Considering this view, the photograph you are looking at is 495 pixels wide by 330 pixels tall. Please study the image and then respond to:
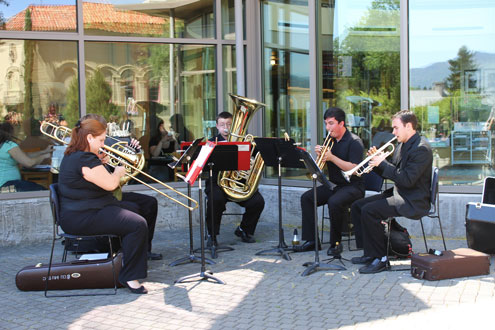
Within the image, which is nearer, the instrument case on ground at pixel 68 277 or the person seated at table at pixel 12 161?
the instrument case on ground at pixel 68 277

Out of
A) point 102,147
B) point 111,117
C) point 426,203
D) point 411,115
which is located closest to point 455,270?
point 426,203

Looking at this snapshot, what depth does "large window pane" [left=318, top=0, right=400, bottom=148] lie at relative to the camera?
23.5 feet

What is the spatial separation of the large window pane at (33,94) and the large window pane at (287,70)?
8.84 ft

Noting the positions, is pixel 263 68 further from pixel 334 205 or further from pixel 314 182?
pixel 314 182

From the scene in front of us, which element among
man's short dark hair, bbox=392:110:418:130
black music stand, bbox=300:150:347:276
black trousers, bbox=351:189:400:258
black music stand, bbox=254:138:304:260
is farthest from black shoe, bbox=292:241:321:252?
man's short dark hair, bbox=392:110:418:130

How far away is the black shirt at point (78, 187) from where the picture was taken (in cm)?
481

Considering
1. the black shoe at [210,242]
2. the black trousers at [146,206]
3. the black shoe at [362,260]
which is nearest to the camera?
the black shoe at [362,260]

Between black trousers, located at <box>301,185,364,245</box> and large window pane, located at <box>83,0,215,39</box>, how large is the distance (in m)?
3.06

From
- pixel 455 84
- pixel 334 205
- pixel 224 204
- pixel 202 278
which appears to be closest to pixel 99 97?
pixel 224 204

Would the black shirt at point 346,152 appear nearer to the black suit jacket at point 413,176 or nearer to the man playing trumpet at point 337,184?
the man playing trumpet at point 337,184

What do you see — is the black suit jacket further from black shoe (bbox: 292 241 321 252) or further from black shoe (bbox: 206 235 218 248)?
black shoe (bbox: 206 235 218 248)

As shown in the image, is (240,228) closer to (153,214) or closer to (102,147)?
(153,214)

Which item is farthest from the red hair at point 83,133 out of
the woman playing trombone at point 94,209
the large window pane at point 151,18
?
the large window pane at point 151,18

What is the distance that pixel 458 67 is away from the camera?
6.98 metres
